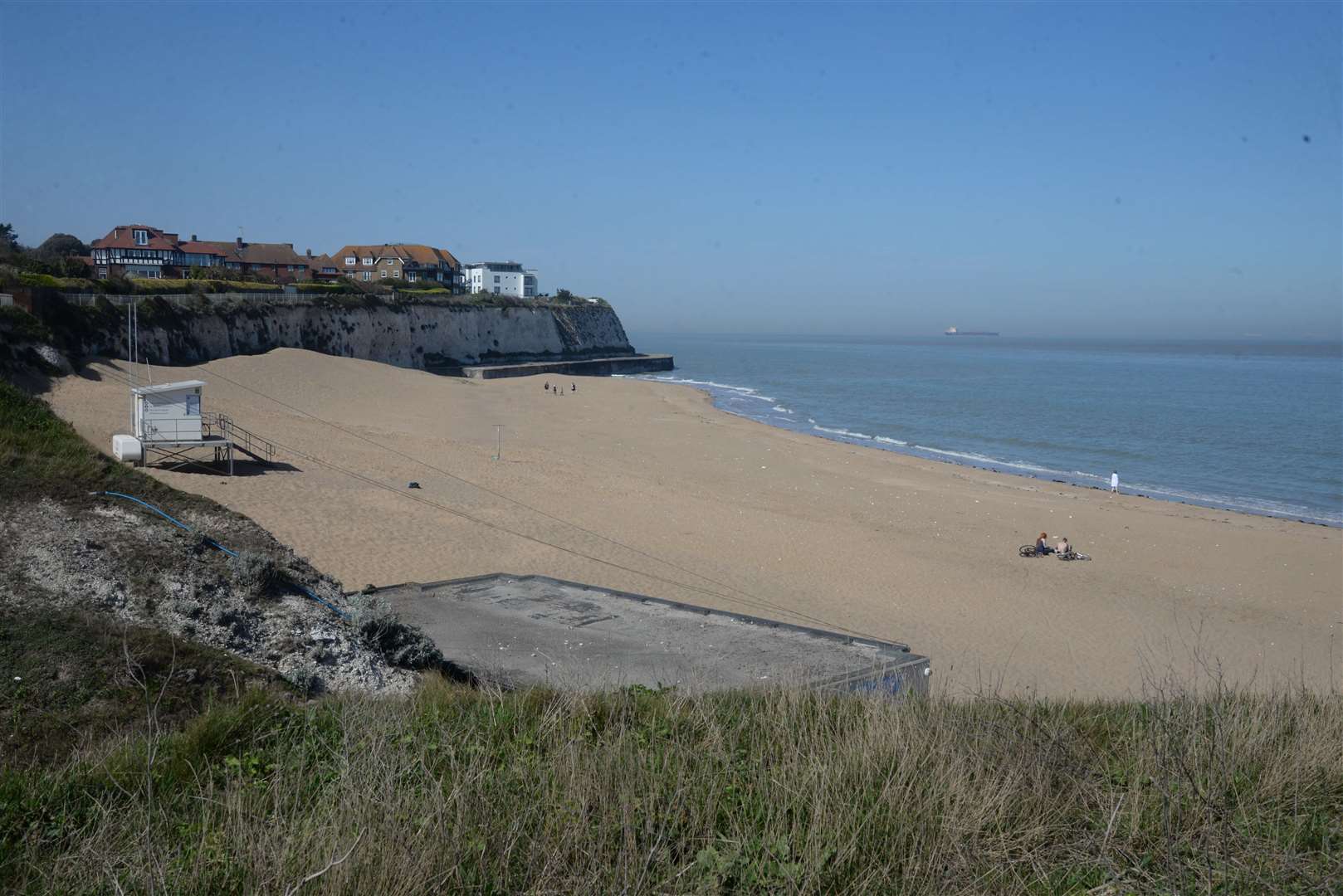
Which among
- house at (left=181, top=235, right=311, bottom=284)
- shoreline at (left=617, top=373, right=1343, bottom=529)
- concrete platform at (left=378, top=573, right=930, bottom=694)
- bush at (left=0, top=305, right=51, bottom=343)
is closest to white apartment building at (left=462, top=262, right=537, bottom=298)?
house at (left=181, top=235, right=311, bottom=284)

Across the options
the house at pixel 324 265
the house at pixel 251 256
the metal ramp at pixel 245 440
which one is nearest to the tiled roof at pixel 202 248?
the house at pixel 251 256

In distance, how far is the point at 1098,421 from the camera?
5112cm

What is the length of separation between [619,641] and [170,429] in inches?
565

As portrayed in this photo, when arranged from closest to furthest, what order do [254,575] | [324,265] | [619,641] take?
[254,575] < [619,641] < [324,265]

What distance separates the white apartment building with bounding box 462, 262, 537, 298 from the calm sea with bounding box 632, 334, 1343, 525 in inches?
1503

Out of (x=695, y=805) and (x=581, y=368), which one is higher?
(x=581, y=368)

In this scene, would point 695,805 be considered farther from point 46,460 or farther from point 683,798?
point 46,460

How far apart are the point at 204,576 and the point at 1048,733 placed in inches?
269

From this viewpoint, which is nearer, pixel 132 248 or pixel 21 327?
pixel 21 327

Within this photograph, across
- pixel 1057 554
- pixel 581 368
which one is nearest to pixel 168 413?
pixel 1057 554

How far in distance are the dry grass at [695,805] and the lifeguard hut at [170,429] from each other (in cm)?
1713

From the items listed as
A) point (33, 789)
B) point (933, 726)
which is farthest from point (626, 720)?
point (33, 789)

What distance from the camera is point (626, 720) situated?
17.3 ft

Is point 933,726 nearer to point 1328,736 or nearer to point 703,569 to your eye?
point 1328,736
